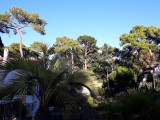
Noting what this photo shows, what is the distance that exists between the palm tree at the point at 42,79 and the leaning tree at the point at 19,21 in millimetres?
15716

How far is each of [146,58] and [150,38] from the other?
3.66m

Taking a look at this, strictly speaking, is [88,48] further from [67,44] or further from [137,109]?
[137,109]

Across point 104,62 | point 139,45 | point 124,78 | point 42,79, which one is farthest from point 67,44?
point 42,79

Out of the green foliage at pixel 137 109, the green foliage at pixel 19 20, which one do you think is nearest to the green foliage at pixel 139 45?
the green foliage at pixel 19 20

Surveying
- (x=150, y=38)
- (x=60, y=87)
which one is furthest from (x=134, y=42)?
(x=60, y=87)

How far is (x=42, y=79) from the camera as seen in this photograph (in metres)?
4.98

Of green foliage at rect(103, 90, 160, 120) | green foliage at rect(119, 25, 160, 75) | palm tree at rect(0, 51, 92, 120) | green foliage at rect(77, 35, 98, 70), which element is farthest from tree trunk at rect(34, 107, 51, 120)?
green foliage at rect(77, 35, 98, 70)

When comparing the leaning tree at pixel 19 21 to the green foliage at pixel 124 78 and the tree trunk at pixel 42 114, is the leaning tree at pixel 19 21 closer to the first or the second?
the green foliage at pixel 124 78

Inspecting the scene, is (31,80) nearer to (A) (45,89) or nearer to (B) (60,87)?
(A) (45,89)

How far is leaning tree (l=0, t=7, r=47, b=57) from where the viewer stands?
18891 mm

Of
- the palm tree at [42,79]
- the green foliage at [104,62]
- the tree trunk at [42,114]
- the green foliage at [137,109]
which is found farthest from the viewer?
the green foliage at [104,62]

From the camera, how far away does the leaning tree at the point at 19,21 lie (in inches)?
744

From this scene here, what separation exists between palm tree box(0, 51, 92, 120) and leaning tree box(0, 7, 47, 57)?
15716mm

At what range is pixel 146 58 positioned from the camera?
25.0m
